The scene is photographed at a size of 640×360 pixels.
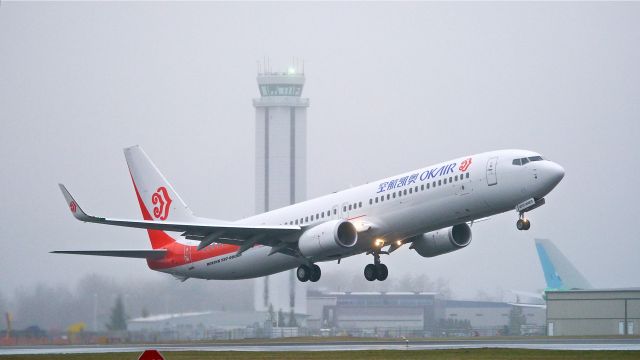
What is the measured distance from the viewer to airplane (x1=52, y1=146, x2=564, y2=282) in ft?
163

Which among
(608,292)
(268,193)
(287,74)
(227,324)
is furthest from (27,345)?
(287,74)

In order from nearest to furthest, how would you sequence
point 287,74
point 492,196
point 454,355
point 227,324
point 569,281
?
point 454,355 < point 492,196 < point 227,324 < point 569,281 < point 287,74

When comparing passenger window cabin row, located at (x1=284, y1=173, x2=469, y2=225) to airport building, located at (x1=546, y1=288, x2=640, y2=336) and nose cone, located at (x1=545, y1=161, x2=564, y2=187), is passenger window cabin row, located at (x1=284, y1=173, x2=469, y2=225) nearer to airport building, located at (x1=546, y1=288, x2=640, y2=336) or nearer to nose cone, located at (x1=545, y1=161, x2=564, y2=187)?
nose cone, located at (x1=545, y1=161, x2=564, y2=187)

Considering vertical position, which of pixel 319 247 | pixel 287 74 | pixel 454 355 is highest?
pixel 287 74

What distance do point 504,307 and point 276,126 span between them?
7508 cm

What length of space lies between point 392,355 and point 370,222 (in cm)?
944

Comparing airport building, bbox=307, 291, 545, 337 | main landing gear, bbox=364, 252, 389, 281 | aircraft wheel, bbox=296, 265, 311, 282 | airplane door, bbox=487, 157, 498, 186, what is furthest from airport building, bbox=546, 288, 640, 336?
airplane door, bbox=487, 157, 498, 186

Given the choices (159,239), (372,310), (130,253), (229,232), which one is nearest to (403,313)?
(372,310)

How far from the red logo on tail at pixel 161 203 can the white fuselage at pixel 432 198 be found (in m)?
9.82

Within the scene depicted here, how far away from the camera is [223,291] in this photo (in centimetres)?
9069

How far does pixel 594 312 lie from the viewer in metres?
77.1

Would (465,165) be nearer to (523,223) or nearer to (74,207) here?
Answer: (523,223)

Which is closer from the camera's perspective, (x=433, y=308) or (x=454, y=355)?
(x=454, y=355)

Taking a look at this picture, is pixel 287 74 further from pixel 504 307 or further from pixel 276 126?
pixel 504 307
